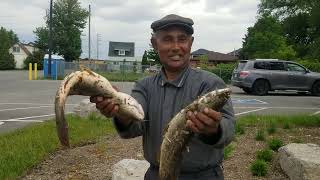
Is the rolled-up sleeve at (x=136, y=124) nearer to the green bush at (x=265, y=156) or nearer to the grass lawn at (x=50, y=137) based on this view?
the grass lawn at (x=50, y=137)

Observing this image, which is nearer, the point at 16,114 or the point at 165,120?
the point at 165,120

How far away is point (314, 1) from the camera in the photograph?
1388cm

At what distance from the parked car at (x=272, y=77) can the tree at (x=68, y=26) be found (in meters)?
53.7

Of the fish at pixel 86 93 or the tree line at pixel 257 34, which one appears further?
the tree line at pixel 257 34

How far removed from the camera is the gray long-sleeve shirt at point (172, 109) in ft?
11.0

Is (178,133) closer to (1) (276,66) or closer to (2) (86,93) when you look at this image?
(2) (86,93)

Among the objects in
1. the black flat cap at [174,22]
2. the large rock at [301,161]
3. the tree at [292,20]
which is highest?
the tree at [292,20]

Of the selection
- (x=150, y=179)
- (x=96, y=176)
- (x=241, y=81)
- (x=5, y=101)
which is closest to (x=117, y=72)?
(x=241, y=81)

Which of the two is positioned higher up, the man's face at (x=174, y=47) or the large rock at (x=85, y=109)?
the man's face at (x=174, y=47)

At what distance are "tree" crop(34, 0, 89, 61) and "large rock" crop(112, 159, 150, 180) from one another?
233ft

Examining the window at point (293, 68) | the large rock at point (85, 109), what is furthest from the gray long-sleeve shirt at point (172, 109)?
the window at point (293, 68)

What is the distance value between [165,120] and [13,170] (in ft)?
16.2

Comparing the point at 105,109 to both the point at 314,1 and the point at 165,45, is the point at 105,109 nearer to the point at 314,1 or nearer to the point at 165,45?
the point at 165,45

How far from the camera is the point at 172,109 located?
344 cm
